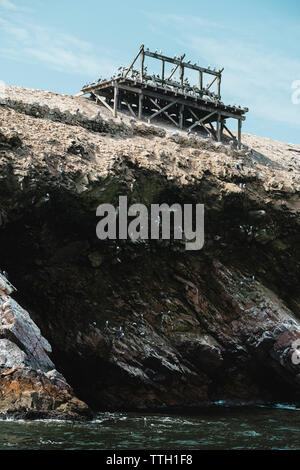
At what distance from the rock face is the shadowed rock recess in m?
2.61

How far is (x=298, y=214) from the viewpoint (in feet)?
128

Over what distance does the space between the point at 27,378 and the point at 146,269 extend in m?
12.9

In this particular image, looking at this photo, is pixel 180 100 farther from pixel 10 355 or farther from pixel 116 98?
pixel 10 355

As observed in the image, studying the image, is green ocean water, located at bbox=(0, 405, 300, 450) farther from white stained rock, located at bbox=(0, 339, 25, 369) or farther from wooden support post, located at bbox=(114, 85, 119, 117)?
wooden support post, located at bbox=(114, 85, 119, 117)

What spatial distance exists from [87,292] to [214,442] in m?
13.3

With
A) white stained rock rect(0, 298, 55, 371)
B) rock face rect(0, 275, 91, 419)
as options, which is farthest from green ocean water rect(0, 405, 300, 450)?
white stained rock rect(0, 298, 55, 371)

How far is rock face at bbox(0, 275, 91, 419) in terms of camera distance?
2312cm

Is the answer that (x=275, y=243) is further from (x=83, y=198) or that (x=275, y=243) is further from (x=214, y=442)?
(x=214, y=442)

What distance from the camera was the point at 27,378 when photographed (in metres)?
23.5

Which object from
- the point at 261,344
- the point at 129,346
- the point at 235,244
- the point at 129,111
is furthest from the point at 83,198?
the point at 129,111

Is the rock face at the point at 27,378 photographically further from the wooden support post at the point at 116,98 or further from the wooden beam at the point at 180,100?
the wooden beam at the point at 180,100

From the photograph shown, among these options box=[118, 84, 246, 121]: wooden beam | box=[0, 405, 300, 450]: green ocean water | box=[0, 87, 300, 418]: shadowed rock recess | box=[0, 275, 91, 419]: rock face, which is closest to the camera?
box=[0, 405, 300, 450]: green ocean water

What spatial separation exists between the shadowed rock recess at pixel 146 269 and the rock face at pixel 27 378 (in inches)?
103

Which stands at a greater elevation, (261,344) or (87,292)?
(87,292)
